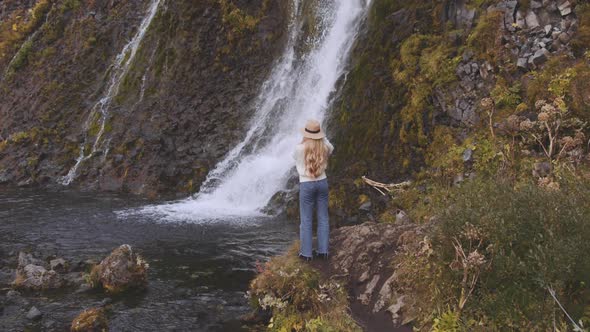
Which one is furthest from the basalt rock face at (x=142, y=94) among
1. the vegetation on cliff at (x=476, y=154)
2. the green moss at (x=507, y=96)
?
the green moss at (x=507, y=96)

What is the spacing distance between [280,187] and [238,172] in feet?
7.81

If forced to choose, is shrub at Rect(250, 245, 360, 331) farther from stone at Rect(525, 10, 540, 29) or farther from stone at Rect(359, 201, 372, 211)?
stone at Rect(525, 10, 540, 29)

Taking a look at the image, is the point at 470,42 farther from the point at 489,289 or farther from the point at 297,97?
the point at 489,289

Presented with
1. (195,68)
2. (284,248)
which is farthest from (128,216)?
(195,68)

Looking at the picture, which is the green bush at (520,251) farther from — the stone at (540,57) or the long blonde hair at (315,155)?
the stone at (540,57)

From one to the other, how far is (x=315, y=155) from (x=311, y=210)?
925 millimetres

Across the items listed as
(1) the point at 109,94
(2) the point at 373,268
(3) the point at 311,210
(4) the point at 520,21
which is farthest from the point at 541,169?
(1) the point at 109,94

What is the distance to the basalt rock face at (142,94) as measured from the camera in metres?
20.5

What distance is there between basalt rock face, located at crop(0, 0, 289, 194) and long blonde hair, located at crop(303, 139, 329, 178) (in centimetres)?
1239

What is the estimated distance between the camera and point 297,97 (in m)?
18.8

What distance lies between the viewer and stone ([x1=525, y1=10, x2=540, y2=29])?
11.5 metres

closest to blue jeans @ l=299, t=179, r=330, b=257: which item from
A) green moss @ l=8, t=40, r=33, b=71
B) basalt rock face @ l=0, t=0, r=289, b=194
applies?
basalt rock face @ l=0, t=0, r=289, b=194

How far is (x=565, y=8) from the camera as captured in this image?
11.1m

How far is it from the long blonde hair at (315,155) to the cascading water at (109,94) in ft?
53.7
